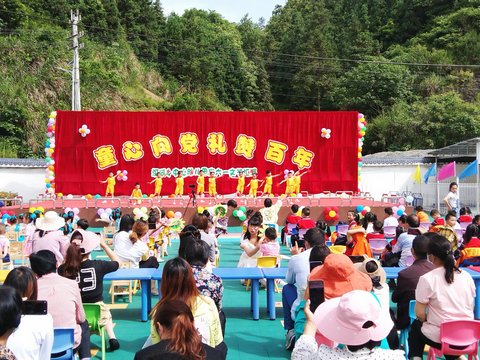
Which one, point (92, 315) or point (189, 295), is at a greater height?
point (189, 295)

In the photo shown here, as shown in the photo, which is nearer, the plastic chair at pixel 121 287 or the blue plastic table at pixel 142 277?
the blue plastic table at pixel 142 277

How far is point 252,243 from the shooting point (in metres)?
4.92

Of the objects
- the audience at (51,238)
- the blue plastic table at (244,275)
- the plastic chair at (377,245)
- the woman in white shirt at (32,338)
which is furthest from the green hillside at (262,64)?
the woman in white shirt at (32,338)

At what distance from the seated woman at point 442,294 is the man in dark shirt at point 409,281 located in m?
0.52

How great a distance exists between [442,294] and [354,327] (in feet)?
A: 4.37

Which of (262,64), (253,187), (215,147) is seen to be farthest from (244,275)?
(262,64)

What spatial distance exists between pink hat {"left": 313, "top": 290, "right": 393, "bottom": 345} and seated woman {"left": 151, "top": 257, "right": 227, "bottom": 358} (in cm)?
73

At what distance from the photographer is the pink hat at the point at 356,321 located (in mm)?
1598

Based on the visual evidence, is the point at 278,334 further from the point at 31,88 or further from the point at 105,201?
the point at 31,88

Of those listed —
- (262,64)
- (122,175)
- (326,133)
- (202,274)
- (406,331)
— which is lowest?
(406,331)

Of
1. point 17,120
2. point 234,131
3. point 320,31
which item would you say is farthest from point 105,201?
point 320,31

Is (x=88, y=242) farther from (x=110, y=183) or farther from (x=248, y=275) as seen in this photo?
(x=110, y=183)

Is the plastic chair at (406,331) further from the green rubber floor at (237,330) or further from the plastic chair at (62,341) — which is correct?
the plastic chair at (62,341)

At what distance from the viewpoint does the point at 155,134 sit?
1573cm
